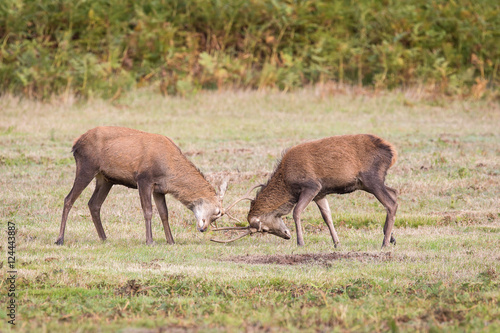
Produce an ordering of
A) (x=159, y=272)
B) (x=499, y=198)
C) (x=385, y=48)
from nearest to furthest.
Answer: (x=159, y=272) < (x=499, y=198) < (x=385, y=48)

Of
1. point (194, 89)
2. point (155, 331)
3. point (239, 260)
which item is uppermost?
point (155, 331)

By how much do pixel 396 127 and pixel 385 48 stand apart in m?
7.09

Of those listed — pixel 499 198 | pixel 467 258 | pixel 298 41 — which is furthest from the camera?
pixel 298 41

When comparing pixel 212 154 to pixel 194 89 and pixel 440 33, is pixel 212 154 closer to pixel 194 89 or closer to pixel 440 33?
pixel 194 89

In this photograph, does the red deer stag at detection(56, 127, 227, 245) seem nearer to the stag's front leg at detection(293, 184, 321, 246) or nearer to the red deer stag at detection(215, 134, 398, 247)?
the red deer stag at detection(215, 134, 398, 247)

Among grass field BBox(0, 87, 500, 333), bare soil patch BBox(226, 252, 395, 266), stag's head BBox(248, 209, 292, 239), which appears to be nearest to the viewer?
grass field BBox(0, 87, 500, 333)

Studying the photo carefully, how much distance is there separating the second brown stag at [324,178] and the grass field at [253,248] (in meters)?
0.42

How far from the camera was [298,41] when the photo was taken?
98.4ft

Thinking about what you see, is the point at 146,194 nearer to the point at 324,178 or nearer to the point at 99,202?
the point at 99,202

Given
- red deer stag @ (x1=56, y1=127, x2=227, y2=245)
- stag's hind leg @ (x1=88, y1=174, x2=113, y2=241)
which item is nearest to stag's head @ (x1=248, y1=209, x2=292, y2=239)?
red deer stag @ (x1=56, y1=127, x2=227, y2=245)

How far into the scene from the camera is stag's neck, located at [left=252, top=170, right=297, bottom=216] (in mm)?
10984

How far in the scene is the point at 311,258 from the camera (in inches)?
368

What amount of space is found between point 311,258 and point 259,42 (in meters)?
20.9

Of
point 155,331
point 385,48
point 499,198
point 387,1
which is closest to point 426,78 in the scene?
point 385,48
